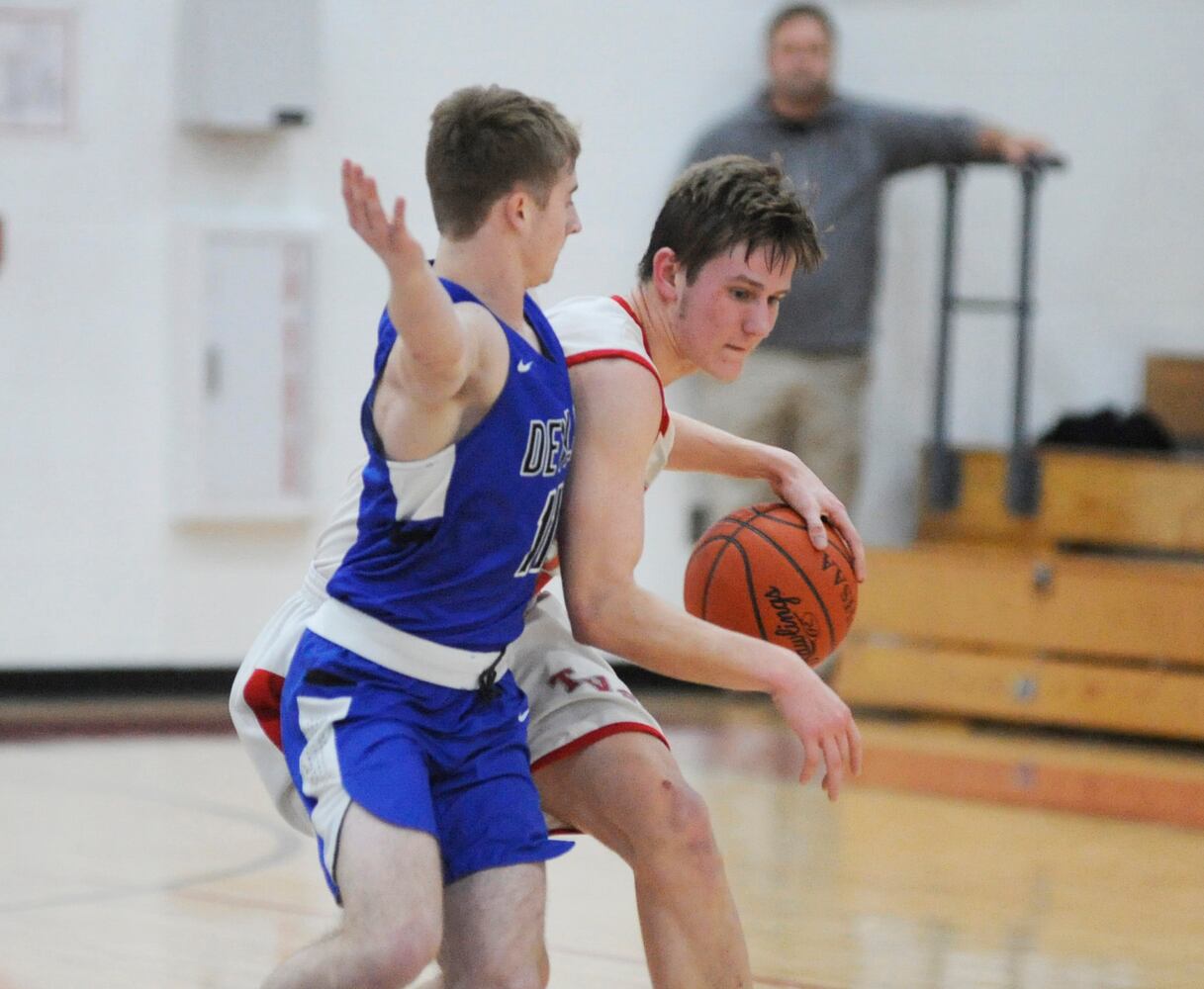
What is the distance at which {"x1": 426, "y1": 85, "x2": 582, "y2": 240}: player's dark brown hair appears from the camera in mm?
2629

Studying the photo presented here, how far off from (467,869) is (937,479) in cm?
482

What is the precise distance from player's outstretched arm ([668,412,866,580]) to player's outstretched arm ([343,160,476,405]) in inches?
34.7

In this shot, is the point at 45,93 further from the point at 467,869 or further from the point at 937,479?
the point at 467,869

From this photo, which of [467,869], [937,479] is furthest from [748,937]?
[937,479]

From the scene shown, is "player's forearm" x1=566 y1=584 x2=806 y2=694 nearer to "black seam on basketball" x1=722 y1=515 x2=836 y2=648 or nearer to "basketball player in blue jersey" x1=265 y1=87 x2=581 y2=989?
"basketball player in blue jersey" x1=265 y1=87 x2=581 y2=989

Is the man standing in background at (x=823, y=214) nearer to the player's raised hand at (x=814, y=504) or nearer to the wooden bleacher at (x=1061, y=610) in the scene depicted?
the wooden bleacher at (x=1061, y=610)

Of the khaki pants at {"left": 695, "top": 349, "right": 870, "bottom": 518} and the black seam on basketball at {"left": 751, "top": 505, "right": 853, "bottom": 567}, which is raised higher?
the black seam on basketball at {"left": 751, "top": 505, "right": 853, "bottom": 567}

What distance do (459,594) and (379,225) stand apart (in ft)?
1.90

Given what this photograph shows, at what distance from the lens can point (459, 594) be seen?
2672 millimetres

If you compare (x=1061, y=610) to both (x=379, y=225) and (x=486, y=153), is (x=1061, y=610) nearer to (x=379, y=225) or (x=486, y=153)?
(x=486, y=153)

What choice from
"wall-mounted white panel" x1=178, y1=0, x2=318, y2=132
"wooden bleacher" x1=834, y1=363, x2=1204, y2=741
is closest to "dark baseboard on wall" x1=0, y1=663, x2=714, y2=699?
"wall-mounted white panel" x1=178, y1=0, x2=318, y2=132

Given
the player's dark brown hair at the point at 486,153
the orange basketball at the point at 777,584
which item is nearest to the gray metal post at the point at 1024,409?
the orange basketball at the point at 777,584

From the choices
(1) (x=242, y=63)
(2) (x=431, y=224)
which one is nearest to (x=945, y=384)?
(2) (x=431, y=224)

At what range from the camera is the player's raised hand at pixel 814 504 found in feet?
10.5
